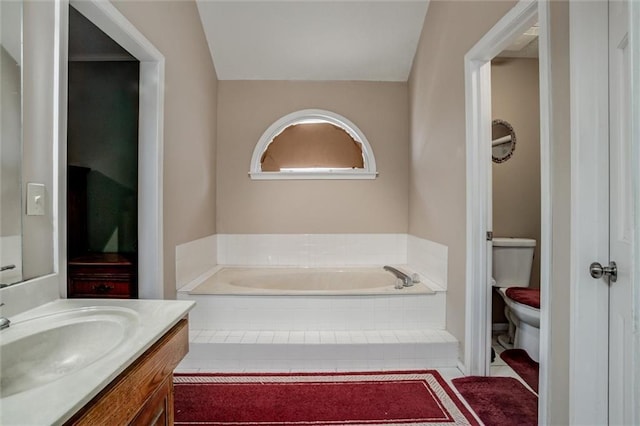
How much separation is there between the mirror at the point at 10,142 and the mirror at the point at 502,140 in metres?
3.21

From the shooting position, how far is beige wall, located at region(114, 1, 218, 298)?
216 cm

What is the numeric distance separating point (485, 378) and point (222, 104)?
11.0ft

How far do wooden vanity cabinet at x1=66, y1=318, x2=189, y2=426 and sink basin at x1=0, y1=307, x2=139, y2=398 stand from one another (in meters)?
0.08

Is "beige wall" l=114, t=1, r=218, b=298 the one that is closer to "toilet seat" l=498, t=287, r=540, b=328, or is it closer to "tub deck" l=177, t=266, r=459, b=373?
"tub deck" l=177, t=266, r=459, b=373

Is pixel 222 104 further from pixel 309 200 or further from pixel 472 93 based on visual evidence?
pixel 472 93

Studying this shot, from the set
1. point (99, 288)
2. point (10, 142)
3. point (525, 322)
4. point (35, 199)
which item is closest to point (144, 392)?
point (35, 199)

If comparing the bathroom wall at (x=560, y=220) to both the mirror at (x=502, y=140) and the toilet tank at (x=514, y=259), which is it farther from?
the mirror at (x=502, y=140)

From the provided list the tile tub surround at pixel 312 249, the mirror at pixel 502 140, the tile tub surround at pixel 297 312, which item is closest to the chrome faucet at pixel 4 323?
the tile tub surround at pixel 297 312

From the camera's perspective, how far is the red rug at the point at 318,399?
5.75 feet

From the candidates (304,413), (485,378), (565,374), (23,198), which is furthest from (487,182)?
(23,198)

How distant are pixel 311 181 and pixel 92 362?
114 inches

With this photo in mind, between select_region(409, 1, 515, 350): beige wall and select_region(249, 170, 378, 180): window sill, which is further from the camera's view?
select_region(249, 170, 378, 180): window sill

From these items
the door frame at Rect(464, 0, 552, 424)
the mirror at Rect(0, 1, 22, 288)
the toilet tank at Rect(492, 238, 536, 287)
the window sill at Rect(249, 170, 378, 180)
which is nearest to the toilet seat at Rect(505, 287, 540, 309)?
the toilet tank at Rect(492, 238, 536, 287)

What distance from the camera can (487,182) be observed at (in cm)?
209
